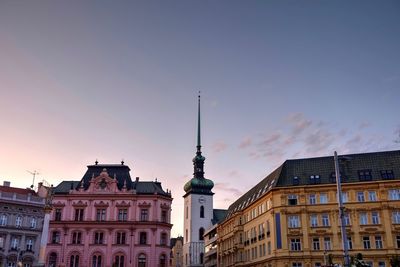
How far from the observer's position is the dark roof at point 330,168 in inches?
2660

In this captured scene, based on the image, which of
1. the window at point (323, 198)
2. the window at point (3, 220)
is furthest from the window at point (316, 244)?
the window at point (3, 220)

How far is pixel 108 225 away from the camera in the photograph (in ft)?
297

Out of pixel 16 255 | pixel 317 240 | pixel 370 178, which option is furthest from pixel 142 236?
pixel 370 178

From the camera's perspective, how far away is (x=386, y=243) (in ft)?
204

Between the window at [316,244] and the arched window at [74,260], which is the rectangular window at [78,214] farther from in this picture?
the window at [316,244]

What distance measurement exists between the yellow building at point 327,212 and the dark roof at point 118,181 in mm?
29277

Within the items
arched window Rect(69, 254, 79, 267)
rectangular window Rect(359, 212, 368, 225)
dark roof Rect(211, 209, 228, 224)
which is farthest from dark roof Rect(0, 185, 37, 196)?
rectangular window Rect(359, 212, 368, 225)

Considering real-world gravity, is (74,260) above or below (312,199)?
below

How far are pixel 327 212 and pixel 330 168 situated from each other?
765 centimetres

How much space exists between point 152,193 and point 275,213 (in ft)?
107

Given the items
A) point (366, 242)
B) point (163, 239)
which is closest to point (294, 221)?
point (366, 242)

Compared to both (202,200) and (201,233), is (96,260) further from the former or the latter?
(202,200)

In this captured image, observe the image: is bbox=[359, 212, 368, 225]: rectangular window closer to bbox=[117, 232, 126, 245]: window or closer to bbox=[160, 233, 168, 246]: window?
bbox=[160, 233, 168, 246]: window

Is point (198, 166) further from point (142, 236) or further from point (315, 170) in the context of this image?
point (315, 170)
